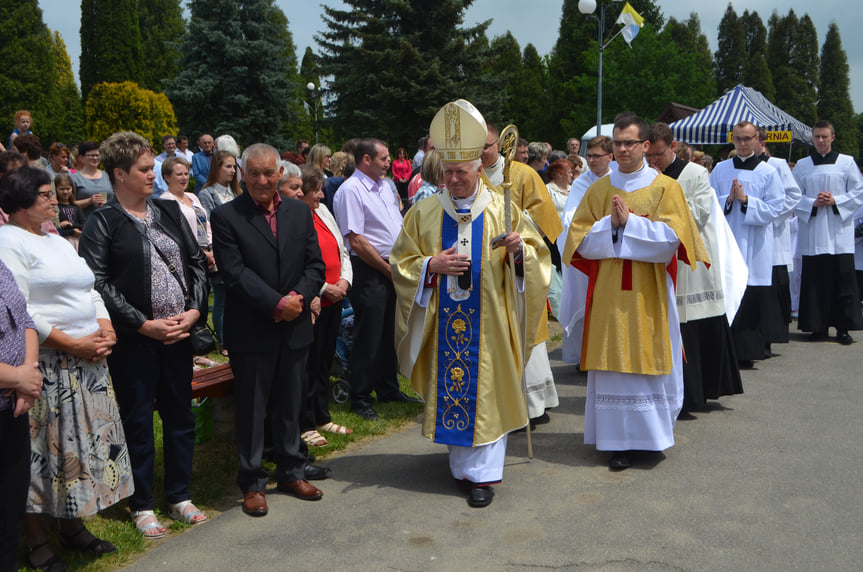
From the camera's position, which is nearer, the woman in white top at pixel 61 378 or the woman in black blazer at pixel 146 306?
the woman in white top at pixel 61 378

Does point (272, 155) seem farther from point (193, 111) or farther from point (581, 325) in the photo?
point (193, 111)

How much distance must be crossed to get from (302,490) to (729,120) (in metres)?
19.1

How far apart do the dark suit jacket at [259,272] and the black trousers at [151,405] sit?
35 cm

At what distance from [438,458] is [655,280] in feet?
6.33

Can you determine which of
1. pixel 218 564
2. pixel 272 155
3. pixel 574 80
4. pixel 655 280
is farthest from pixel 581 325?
pixel 574 80

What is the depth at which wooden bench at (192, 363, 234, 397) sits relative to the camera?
200 inches

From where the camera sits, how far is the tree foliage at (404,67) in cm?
3256

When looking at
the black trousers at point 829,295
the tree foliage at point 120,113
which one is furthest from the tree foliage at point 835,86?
the black trousers at point 829,295

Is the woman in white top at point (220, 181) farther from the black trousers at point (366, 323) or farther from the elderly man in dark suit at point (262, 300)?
the elderly man in dark suit at point (262, 300)

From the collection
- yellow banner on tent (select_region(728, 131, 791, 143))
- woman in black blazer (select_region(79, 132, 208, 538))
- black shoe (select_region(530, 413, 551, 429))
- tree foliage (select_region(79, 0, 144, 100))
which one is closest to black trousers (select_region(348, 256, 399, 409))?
black shoe (select_region(530, 413, 551, 429))

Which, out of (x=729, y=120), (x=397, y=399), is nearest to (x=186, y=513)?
(x=397, y=399)

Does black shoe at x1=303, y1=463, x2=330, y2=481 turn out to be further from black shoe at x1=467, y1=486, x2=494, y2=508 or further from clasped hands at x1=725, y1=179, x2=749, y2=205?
clasped hands at x1=725, y1=179, x2=749, y2=205

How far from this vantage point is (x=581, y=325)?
20.2 ft

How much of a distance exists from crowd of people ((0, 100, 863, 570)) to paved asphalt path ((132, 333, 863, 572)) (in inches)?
8.5
